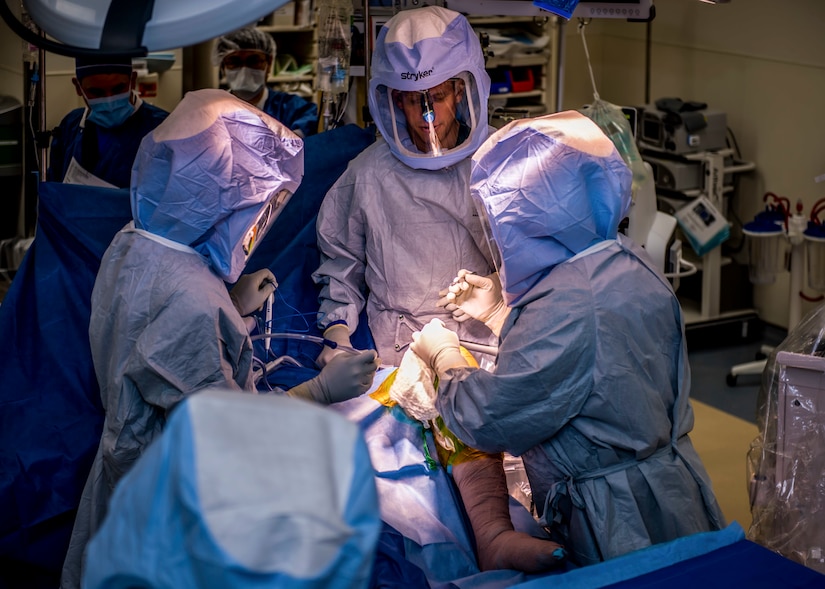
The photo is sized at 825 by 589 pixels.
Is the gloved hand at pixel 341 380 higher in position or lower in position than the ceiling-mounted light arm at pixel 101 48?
lower

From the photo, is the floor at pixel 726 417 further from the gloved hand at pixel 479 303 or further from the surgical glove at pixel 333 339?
the surgical glove at pixel 333 339

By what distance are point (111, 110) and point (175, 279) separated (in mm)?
1947

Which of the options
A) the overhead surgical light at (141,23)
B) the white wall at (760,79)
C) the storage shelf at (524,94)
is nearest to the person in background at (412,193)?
the overhead surgical light at (141,23)

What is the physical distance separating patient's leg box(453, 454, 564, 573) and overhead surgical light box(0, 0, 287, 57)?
1.23m

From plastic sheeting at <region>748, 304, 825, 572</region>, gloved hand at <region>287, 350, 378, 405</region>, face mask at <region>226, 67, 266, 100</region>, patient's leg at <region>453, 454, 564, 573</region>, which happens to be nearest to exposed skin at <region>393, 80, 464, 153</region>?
gloved hand at <region>287, 350, 378, 405</region>

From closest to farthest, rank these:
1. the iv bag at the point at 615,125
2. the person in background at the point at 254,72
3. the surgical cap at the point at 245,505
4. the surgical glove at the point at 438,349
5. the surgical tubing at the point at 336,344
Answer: the surgical cap at the point at 245,505
the surgical glove at the point at 438,349
the surgical tubing at the point at 336,344
the iv bag at the point at 615,125
the person in background at the point at 254,72

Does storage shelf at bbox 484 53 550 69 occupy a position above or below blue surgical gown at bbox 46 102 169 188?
Answer: above

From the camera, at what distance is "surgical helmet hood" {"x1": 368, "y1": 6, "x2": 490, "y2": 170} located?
2828 mm

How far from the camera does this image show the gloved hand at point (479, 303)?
110 inches

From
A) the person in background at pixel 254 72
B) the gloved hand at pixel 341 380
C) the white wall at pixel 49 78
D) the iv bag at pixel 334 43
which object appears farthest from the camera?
the white wall at pixel 49 78

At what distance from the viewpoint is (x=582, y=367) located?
213 centimetres

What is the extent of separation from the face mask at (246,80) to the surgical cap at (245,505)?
13.5 ft

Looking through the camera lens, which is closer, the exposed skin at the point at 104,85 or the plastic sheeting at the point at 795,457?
the plastic sheeting at the point at 795,457

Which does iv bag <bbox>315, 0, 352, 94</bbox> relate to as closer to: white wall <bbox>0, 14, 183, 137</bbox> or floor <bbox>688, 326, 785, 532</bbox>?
floor <bbox>688, 326, 785, 532</bbox>
